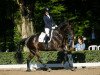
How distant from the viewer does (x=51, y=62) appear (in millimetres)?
21672

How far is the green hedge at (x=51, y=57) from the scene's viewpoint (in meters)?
21.2

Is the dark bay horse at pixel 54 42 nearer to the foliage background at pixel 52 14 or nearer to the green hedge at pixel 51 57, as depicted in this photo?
the green hedge at pixel 51 57

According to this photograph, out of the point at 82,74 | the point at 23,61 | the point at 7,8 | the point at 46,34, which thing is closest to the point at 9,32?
the point at 7,8

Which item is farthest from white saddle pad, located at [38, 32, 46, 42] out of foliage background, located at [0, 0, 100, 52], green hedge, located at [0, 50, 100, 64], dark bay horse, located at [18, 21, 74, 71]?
foliage background, located at [0, 0, 100, 52]

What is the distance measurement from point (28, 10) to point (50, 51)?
4365 millimetres

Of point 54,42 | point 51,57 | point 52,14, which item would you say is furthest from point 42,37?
point 52,14

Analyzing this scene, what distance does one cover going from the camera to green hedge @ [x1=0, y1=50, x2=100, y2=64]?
21234 mm

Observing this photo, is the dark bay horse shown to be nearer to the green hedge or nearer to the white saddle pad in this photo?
the white saddle pad

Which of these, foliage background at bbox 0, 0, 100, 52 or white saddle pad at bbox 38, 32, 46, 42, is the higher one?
foliage background at bbox 0, 0, 100, 52

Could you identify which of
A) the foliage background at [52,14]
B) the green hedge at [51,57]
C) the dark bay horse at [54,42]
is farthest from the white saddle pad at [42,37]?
the foliage background at [52,14]

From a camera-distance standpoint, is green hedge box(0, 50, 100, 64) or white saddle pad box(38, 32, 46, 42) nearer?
white saddle pad box(38, 32, 46, 42)

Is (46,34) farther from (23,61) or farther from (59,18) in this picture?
(59,18)

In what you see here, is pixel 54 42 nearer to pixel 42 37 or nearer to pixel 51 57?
pixel 42 37

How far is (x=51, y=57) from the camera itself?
2170cm
